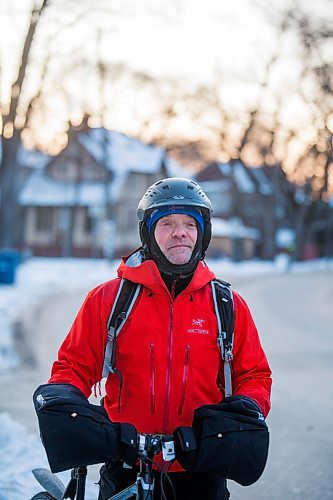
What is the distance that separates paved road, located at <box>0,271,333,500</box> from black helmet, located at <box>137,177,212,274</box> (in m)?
2.58

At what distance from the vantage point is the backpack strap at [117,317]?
9.16ft

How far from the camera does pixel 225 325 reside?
2.88 m

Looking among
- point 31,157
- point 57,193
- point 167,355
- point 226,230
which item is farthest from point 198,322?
point 226,230

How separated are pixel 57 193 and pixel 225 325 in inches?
1827

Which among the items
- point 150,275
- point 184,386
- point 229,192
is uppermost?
point 229,192

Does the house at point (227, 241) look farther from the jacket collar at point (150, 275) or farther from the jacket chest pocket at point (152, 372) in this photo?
the jacket chest pocket at point (152, 372)

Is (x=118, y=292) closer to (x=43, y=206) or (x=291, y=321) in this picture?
(x=291, y=321)

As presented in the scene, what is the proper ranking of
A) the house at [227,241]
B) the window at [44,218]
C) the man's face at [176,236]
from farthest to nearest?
the house at [227,241], the window at [44,218], the man's face at [176,236]

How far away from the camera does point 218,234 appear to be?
5947 cm

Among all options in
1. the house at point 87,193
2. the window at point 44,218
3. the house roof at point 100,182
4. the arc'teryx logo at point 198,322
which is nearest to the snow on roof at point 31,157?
the house at point 87,193

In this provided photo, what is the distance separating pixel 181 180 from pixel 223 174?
66.0m

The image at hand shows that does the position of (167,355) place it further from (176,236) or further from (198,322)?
(176,236)

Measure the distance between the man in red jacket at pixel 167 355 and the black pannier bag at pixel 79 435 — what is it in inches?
8.2

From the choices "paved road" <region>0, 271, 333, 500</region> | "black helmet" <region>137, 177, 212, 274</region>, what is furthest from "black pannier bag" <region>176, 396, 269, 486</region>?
"paved road" <region>0, 271, 333, 500</region>
